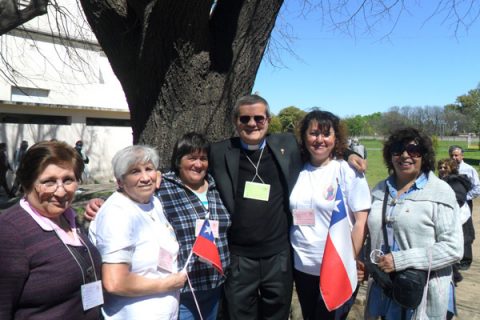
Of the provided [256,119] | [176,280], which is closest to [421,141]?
[256,119]

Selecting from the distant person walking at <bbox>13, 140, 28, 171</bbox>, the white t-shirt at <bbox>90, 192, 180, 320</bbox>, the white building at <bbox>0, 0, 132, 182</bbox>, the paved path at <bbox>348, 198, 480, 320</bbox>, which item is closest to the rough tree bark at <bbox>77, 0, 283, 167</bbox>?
the white t-shirt at <bbox>90, 192, 180, 320</bbox>

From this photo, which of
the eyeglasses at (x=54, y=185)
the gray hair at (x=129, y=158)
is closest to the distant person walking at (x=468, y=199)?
the gray hair at (x=129, y=158)

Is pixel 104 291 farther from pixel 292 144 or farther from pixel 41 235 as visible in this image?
pixel 292 144

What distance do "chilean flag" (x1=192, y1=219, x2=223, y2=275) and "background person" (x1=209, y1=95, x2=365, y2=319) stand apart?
25 centimetres

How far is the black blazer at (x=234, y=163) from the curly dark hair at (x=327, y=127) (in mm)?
76

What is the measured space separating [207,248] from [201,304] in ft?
1.45

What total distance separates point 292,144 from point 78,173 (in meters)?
1.53

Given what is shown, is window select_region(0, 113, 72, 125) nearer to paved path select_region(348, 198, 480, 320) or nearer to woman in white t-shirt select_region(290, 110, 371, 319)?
paved path select_region(348, 198, 480, 320)

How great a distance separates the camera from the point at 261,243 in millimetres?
2812

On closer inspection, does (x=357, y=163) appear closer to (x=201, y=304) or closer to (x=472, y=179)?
(x=201, y=304)

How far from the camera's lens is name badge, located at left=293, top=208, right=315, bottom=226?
2816 millimetres

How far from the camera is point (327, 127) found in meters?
2.87

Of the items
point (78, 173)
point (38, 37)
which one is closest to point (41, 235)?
point (78, 173)

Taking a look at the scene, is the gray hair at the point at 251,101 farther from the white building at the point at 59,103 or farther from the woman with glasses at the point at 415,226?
the white building at the point at 59,103
